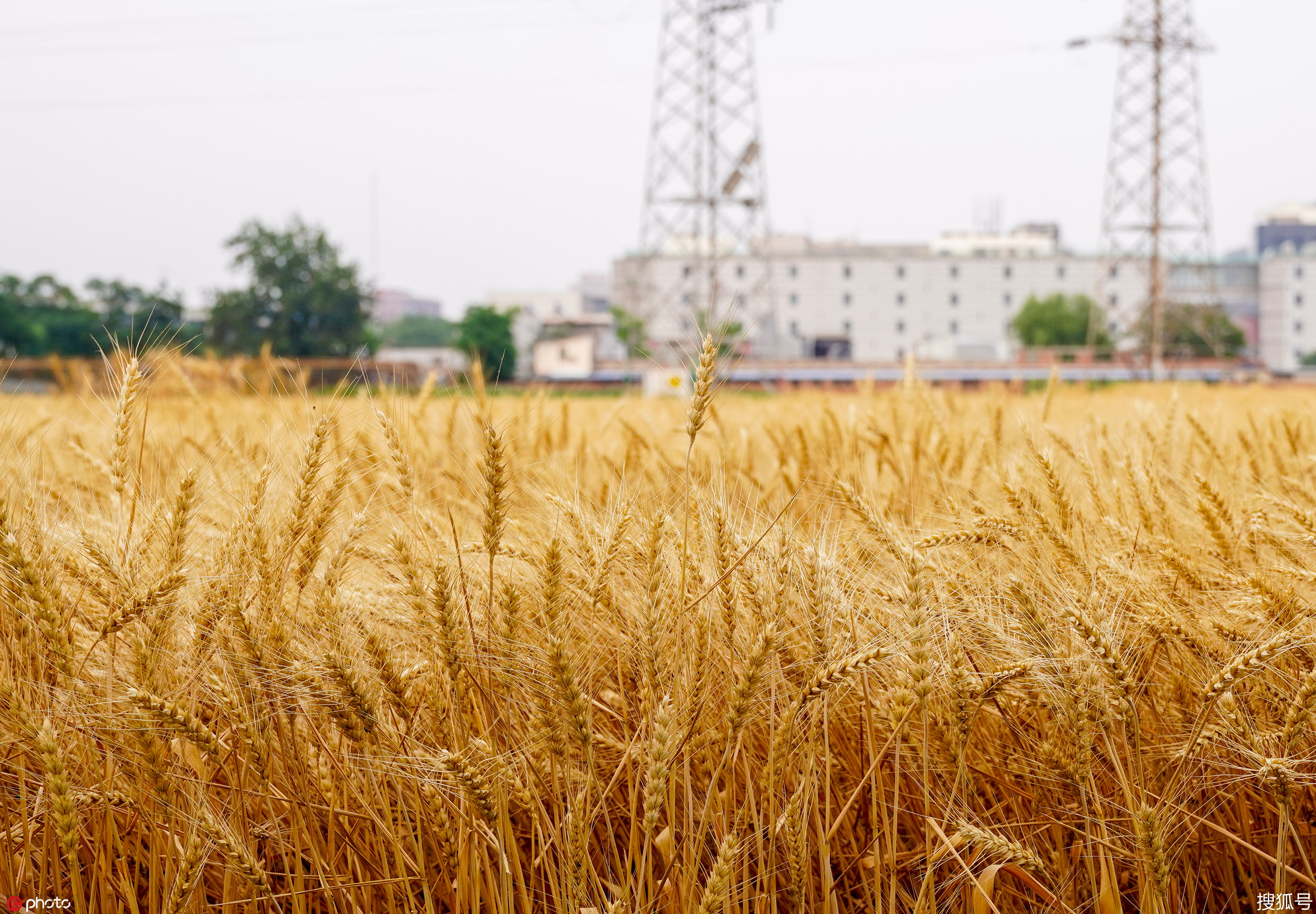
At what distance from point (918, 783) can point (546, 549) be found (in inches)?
23.1

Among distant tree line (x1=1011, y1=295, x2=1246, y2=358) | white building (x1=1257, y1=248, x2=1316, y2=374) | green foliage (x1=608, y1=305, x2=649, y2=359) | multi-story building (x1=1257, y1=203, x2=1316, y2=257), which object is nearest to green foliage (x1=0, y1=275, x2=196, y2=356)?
green foliage (x1=608, y1=305, x2=649, y2=359)

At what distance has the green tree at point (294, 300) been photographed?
1484 inches

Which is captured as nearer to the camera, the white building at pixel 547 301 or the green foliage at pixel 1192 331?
the green foliage at pixel 1192 331

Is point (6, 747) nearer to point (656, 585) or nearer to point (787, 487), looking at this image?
point (656, 585)

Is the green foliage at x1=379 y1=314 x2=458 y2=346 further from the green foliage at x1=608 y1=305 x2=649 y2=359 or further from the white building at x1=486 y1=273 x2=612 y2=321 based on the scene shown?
the green foliage at x1=608 y1=305 x2=649 y2=359

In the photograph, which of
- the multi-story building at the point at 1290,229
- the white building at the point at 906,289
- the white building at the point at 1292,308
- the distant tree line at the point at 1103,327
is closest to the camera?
the distant tree line at the point at 1103,327

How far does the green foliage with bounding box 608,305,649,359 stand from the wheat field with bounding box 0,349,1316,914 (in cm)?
2744

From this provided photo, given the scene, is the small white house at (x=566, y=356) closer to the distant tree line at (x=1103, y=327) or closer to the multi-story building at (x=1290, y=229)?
the distant tree line at (x=1103, y=327)

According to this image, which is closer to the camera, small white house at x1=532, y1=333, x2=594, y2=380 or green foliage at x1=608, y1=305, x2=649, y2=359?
green foliage at x1=608, y1=305, x2=649, y2=359

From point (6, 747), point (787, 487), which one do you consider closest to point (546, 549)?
point (6, 747)

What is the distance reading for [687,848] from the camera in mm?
1017

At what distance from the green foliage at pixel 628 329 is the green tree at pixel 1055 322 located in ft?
95.7

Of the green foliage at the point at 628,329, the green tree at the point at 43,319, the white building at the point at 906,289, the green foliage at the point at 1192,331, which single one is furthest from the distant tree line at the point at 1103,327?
the green tree at the point at 43,319

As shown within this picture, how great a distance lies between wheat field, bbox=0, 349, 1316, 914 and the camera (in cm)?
101
